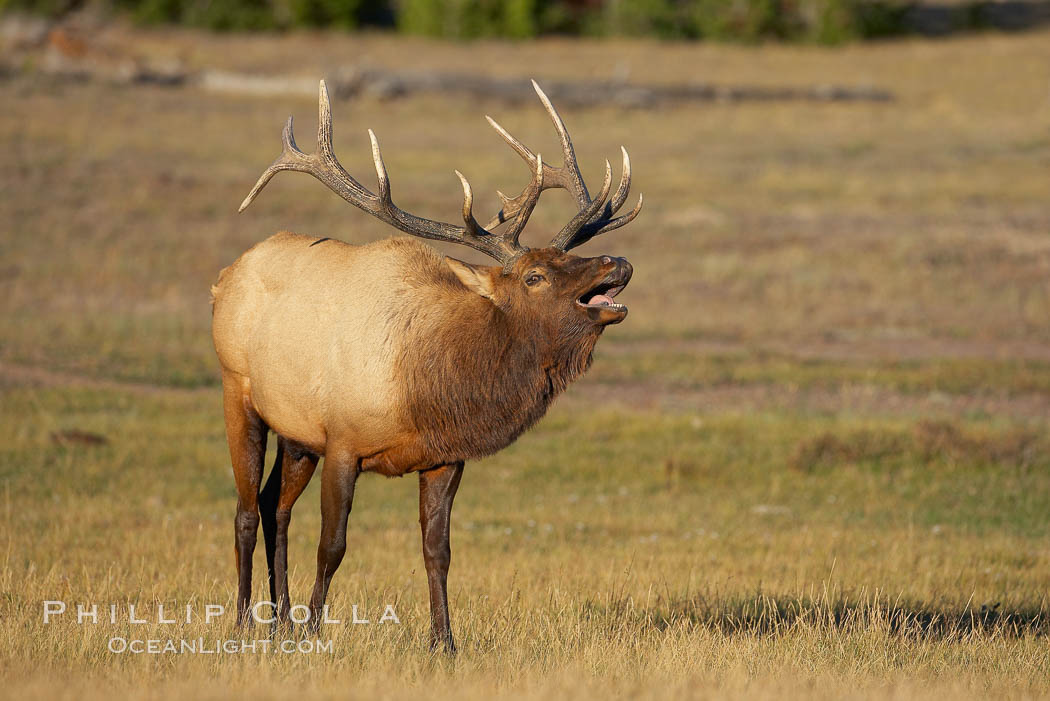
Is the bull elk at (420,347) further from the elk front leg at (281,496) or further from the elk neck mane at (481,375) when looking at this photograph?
the elk front leg at (281,496)

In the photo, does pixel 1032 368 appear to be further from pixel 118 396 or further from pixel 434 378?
pixel 434 378

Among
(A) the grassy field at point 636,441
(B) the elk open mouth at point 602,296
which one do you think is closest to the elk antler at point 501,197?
(B) the elk open mouth at point 602,296

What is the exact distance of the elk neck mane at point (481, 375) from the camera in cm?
732

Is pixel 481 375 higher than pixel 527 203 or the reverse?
the reverse

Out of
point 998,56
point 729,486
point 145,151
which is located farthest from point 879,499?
point 998,56

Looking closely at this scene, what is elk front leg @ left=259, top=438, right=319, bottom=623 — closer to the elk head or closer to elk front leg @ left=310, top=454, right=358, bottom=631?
elk front leg @ left=310, top=454, right=358, bottom=631

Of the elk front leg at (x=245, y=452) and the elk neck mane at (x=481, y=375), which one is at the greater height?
the elk neck mane at (x=481, y=375)

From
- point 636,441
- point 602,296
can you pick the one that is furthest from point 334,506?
point 636,441

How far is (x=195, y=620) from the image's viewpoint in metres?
7.43

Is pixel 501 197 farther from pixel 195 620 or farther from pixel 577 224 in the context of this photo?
pixel 195 620

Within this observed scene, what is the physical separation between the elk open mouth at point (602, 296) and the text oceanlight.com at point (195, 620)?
2.07 meters

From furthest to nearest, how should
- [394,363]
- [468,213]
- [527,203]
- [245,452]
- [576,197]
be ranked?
1. [245,452]
2. [576,197]
3. [527,203]
4. [468,213]
5. [394,363]

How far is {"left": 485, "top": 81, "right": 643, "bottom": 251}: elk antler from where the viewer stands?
25.4ft

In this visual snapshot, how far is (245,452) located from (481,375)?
5.85 ft
